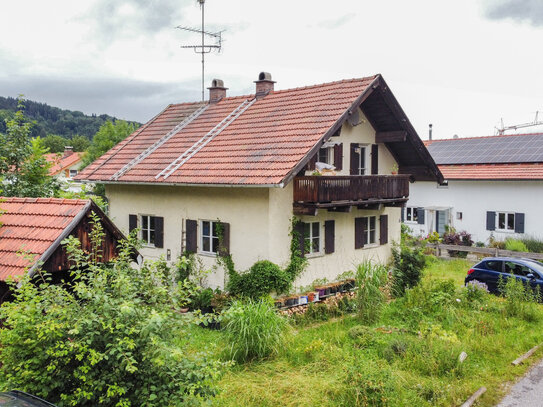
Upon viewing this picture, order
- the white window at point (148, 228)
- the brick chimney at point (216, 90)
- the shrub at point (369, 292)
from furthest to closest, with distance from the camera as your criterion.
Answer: the brick chimney at point (216, 90)
the white window at point (148, 228)
the shrub at point (369, 292)

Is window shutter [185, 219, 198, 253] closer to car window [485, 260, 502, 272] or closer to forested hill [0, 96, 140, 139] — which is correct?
car window [485, 260, 502, 272]

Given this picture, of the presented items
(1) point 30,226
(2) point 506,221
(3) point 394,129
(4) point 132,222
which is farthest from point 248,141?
(2) point 506,221

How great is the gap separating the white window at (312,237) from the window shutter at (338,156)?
87.7 inches

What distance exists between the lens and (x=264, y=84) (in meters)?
20.3

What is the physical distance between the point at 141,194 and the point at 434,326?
11029 mm

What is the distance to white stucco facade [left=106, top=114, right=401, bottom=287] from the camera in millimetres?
15078

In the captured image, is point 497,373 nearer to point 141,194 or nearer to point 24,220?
point 24,220

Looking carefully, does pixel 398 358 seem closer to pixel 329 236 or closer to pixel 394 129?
pixel 329 236

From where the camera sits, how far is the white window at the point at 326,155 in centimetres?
1738

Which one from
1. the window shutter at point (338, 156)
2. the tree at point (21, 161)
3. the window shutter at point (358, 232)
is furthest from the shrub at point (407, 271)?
the tree at point (21, 161)

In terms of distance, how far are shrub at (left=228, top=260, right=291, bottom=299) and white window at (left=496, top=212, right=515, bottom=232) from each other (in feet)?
54.0

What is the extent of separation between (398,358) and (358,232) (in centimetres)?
792

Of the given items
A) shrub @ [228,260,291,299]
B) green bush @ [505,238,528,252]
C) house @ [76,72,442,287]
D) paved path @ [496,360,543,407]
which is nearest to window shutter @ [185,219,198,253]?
house @ [76,72,442,287]

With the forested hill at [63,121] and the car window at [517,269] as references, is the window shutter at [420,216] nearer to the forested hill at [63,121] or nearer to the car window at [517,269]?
the car window at [517,269]
